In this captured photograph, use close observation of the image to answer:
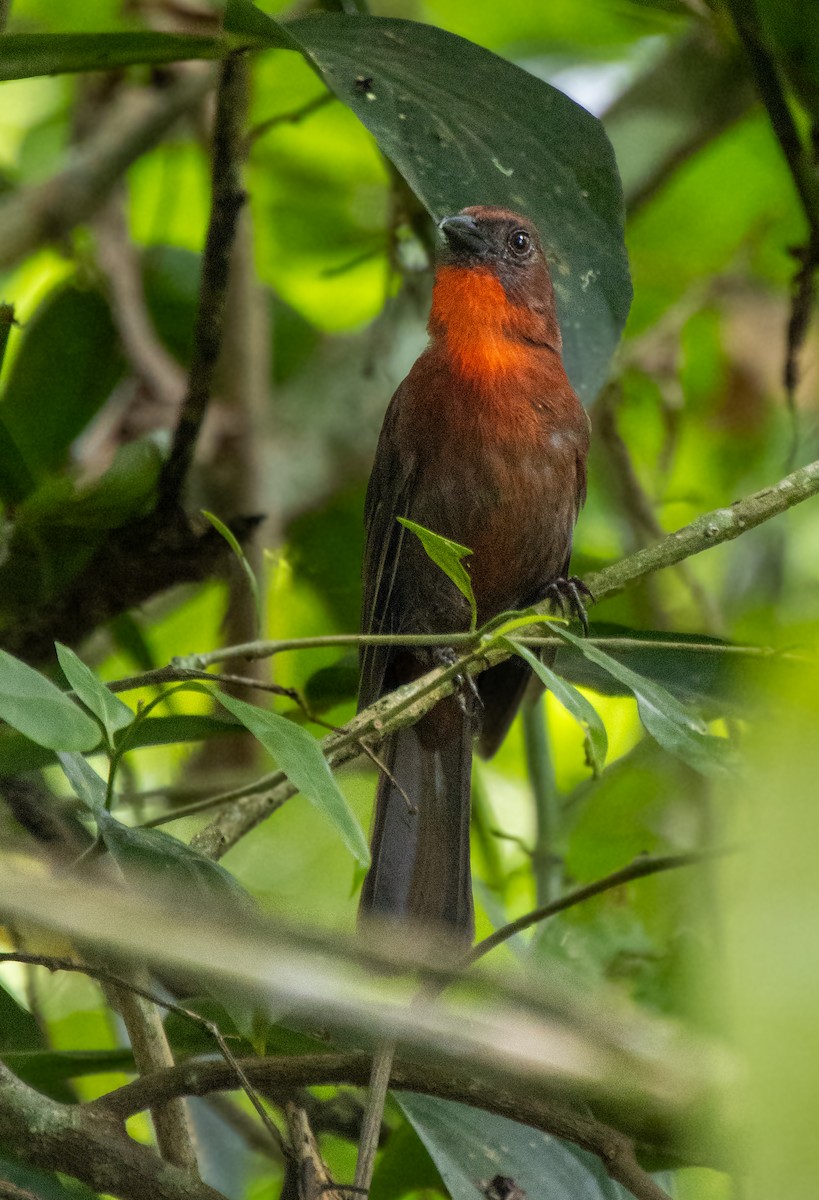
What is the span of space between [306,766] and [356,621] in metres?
1.85

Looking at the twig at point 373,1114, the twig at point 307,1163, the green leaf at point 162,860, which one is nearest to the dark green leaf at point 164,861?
the green leaf at point 162,860

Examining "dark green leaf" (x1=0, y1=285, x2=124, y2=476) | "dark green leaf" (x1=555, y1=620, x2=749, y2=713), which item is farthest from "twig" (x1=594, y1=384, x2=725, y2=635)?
"dark green leaf" (x1=0, y1=285, x2=124, y2=476)

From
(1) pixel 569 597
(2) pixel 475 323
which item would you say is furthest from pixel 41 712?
(2) pixel 475 323

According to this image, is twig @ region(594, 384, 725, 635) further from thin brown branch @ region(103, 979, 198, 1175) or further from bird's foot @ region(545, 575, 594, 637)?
thin brown branch @ region(103, 979, 198, 1175)

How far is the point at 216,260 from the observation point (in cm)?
232

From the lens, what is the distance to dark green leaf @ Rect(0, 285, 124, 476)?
2922mm

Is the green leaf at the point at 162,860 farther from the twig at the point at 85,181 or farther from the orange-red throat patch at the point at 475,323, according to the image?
the twig at the point at 85,181

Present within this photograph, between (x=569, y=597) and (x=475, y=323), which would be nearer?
(x=569, y=597)

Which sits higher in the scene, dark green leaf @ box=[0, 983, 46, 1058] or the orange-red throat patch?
the orange-red throat patch

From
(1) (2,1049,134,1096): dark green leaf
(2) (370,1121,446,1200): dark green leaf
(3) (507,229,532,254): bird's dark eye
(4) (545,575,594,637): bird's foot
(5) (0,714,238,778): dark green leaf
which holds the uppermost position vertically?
(3) (507,229,532,254): bird's dark eye

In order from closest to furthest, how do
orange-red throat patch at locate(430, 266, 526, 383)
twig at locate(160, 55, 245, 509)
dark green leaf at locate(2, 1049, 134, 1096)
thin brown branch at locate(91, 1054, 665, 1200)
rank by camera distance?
thin brown branch at locate(91, 1054, 665, 1200) → dark green leaf at locate(2, 1049, 134, 1096) → twig at locate(160, 55, 245, 509) → orange-red throat patch at locate(430, 266, 526, 383)

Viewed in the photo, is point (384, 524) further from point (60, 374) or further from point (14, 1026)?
point (14, 1026)

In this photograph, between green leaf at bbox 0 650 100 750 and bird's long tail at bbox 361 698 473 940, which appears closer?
green leaf at bbox 0 650 100 750

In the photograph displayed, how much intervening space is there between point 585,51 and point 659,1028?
3454mm
